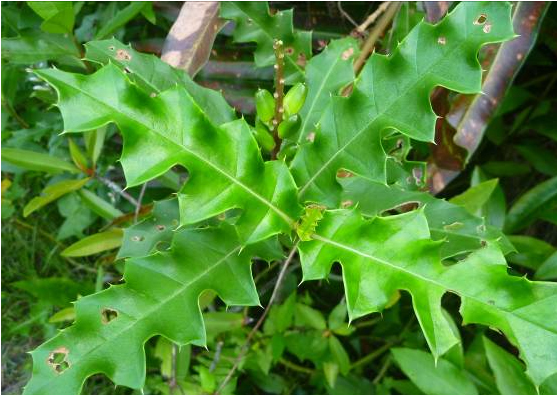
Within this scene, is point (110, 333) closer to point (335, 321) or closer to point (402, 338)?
point (335, 321)

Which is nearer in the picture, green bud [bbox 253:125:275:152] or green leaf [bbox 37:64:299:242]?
green leaf [bbox 37:64:299:242]

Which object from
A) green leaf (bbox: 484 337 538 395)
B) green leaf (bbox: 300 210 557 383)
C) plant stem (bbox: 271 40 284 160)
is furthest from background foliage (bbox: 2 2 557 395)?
green leaf (bbox: 300 210 557 383)

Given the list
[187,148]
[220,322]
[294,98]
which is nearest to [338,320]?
[220,322]

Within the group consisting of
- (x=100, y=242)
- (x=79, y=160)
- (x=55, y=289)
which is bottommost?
(x=55, y=289)

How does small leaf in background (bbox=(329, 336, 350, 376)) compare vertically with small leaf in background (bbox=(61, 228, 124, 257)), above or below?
below

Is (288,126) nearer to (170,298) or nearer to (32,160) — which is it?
(170,298)

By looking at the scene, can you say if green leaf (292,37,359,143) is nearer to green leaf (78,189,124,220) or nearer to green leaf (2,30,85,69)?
green leaf (2,30,85,69)

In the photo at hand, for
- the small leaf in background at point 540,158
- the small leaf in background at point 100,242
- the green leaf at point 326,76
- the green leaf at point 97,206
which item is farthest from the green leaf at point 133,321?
the small leaf in background at point 540,158
